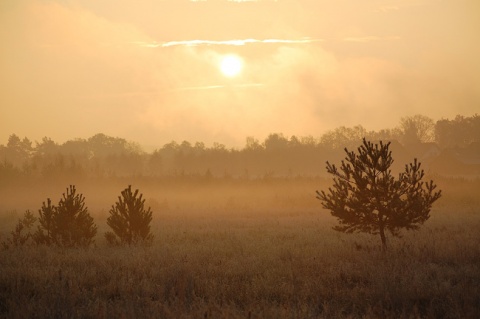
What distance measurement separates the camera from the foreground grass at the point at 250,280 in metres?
7.22

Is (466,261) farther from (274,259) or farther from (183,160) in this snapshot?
(183,160)

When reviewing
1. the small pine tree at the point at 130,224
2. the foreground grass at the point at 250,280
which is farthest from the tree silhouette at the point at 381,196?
the small pine tree at the point at 130,224

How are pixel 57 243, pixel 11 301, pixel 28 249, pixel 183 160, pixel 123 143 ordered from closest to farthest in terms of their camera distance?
1. pixel 11 301
2. pixel 28 249
3. pixel 57 243
4. pixel 183 160
5. pixel 123 143

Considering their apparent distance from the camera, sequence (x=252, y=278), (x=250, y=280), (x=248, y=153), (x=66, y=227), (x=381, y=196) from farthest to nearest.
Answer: (x=248, y=153) → (x=66, y=227) → (x=381, y=196) → (x=250, y=280) → (x=252, y=278)

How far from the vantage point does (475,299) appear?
24.7 feet

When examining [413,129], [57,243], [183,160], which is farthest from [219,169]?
[57,243]

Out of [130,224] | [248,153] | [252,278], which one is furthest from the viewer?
[248,153]

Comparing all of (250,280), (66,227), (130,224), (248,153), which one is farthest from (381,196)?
(248,153)

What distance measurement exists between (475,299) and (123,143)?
5587 inches

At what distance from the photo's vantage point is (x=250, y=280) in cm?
958

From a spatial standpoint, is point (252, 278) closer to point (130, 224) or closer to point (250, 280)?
point (250, 280)

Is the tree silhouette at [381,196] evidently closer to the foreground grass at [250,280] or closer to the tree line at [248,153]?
the foreground grass at [250,280]

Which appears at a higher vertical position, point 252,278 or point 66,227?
point 66,227

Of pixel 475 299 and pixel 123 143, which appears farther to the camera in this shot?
pixel 123 143
